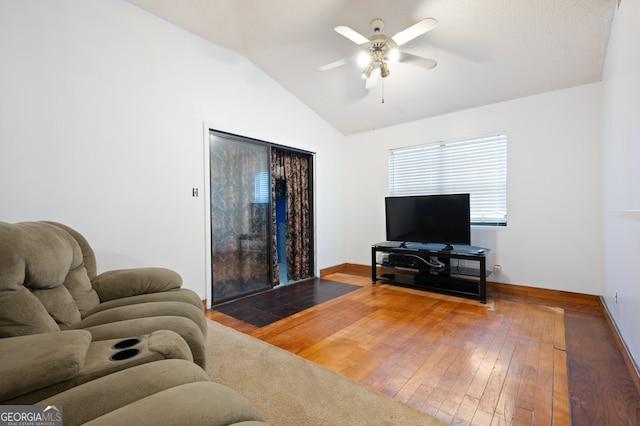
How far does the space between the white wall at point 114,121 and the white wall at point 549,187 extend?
11.0 ft

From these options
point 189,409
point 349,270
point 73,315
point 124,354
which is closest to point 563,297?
point 349,270

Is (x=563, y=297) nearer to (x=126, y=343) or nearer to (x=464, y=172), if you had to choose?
(x=464, y=172)

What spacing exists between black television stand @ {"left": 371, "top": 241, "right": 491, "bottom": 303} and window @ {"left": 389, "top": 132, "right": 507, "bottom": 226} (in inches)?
24.1

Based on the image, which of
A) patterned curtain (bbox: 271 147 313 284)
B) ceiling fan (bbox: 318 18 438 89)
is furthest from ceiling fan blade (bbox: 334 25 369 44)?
patterned curtain (bbox: 271 147 313 284)

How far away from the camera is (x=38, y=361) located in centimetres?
94

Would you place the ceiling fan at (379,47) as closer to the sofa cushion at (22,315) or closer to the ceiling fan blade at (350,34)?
the ceiling fan blade at (350,34)

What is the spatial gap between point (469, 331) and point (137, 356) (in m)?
2.58

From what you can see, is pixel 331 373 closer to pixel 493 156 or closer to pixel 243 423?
pixel 243 423

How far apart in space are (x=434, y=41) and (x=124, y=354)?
3.40 metres

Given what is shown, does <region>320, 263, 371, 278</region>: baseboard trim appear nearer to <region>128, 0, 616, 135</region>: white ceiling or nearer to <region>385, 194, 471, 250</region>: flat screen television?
<region>385, 194, 471, 250</region>: flat screen television

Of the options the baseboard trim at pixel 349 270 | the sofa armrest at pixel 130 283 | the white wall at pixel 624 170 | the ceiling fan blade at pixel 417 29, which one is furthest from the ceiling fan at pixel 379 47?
the baseboard trim at pixel 349 270

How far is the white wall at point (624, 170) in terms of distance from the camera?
176 centimetres

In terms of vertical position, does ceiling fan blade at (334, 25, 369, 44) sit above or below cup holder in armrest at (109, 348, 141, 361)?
above

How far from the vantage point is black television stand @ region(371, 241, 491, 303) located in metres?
3.47
